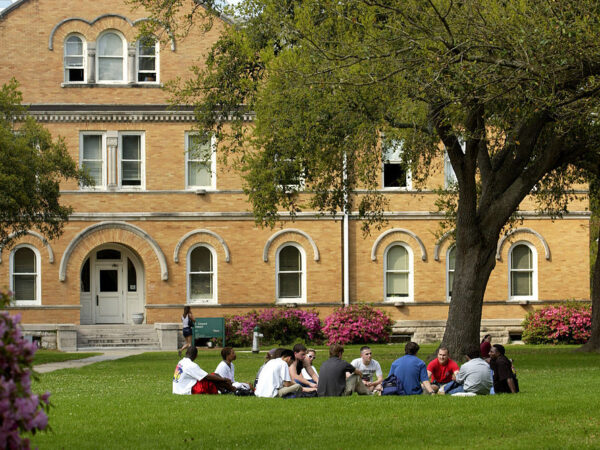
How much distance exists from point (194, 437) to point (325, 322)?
80.9 ft

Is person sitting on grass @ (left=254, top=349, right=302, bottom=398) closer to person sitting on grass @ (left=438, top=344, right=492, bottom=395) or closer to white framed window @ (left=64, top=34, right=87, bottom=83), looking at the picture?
person sitting on grass @ (left=438, top=344, right=492, bottom=395)

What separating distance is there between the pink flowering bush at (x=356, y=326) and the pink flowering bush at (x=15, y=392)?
29.8 meters

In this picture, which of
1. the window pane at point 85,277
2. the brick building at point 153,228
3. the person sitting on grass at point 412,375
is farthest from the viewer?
the window pane at point 85,277

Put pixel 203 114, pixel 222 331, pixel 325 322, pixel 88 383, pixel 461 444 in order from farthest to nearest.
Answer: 1. pixel 325 322
2. pixel 222 331
3. pixel 203 114
4. pixel 88 383
5. pixel 461 444

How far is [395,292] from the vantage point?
38594 millimetres

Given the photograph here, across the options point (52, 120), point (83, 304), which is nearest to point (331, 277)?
point (83, 304)

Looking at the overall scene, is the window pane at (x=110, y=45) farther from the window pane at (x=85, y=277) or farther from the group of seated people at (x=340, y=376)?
the group of seated people at (x=340, y=376)

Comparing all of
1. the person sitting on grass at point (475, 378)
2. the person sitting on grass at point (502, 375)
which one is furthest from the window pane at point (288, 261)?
the person sitting on grass at point (475, 378)

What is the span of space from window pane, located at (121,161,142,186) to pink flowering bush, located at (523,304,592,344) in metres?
15.4

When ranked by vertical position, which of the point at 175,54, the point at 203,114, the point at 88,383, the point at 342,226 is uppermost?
the point at 175,54

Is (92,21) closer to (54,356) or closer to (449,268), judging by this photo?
(54,356)

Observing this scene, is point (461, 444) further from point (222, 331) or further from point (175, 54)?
point (175, 54)

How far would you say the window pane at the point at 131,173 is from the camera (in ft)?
122

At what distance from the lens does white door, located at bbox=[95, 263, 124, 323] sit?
124 ft
